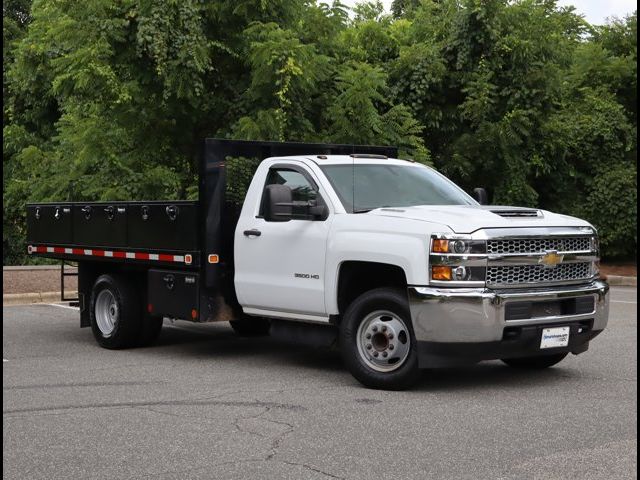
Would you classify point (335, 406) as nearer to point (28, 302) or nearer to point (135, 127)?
point (28, 302)

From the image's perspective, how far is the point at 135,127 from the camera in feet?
63.0

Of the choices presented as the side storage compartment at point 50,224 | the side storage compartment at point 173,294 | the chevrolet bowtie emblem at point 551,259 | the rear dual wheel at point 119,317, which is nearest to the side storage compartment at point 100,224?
the side storage compartment at point 50,224

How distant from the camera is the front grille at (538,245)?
882 centimetres

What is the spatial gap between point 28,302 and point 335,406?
9.87 m

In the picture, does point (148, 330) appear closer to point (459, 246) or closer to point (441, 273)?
point (441, 273)

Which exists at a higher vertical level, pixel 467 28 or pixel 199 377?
pixel 467 28

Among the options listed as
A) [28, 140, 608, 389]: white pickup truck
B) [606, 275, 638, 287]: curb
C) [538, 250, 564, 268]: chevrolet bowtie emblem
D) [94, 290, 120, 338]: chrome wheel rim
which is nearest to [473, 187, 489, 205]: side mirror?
[28, 140, 608, 389]: white pickup truck

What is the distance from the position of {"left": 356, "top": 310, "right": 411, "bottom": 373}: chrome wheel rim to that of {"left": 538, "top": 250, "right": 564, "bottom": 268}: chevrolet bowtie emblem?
Answer: 133 cm

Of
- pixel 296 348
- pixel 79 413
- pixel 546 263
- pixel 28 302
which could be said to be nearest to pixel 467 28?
pixel 28 302

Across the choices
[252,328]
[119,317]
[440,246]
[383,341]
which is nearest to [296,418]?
[383,341]

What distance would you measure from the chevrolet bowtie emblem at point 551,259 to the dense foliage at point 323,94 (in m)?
9.10

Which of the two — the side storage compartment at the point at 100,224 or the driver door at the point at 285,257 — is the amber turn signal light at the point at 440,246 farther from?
the side storage compartment at the point at 100,224

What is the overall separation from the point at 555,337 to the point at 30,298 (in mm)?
10257

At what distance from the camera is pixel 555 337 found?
9125 mm
